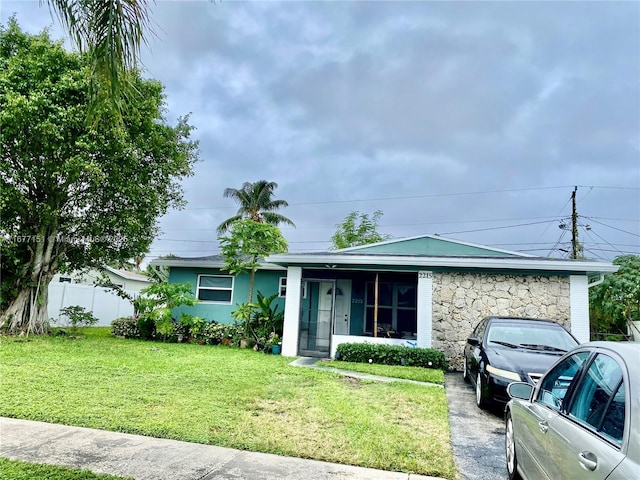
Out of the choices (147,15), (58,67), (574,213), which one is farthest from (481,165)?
(147,15)

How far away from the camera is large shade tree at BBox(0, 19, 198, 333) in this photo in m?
11.4

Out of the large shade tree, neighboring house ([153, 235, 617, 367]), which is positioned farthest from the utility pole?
the large shade tree

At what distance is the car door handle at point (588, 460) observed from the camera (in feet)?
6.25

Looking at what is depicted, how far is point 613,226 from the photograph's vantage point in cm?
2791

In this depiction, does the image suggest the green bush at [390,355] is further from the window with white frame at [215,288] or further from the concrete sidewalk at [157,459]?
the concrete sidewalk at [157,459]

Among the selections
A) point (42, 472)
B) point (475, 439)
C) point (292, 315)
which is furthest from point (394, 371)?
point (42, 472)

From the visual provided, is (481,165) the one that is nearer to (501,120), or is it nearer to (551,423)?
(501,120)

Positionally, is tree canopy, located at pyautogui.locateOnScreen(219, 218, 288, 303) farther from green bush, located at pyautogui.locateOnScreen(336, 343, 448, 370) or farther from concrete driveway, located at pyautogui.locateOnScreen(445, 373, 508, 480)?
concrete driveway, located at pyautogui.locateOnScreen(445, 373, 508, 480)

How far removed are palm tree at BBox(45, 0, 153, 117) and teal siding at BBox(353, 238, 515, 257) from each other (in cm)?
1178

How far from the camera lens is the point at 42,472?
11.8 feet

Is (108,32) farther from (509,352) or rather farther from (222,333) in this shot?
(222,333)

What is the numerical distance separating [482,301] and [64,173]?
12728 mm

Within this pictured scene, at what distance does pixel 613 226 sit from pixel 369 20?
89.5 feet

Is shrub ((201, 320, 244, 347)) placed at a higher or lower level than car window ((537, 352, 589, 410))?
lower
